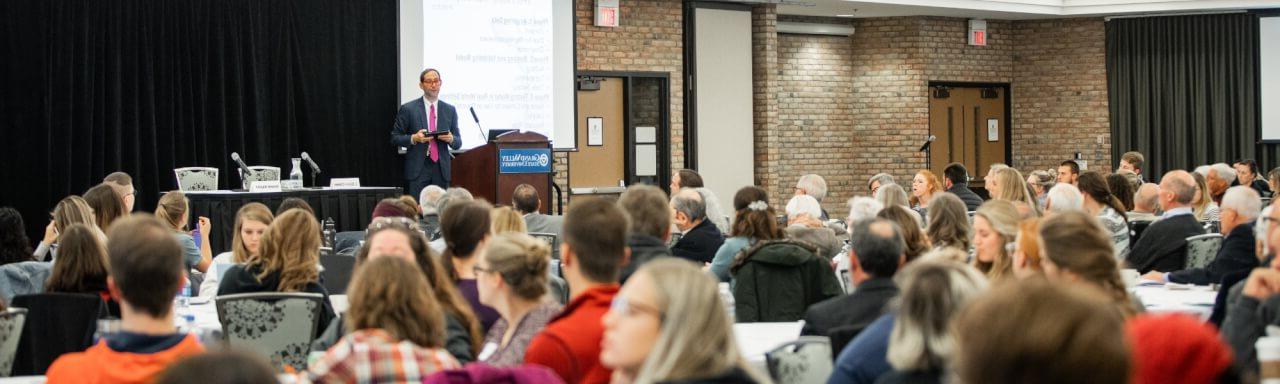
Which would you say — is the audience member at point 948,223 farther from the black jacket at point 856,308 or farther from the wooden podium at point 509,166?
the wooden podium at point 509,166

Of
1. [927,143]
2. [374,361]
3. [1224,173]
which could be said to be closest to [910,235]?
[374,361]

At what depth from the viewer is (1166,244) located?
7.40m

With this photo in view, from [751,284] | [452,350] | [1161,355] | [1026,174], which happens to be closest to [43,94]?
[751,284]

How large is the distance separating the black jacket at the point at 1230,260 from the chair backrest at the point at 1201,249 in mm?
632

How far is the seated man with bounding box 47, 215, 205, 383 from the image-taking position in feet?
10.1

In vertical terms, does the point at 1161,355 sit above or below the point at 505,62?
below

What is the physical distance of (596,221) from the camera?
361 cm

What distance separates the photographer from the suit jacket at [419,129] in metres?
11.8

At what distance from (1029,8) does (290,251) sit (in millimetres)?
14147

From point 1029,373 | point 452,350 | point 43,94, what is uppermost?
point 43,94

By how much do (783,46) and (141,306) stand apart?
47.9 ft

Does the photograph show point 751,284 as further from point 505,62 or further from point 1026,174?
point 1026,174

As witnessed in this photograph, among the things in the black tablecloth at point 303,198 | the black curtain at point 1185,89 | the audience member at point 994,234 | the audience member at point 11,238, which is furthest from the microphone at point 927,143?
the audience member at point 11,238

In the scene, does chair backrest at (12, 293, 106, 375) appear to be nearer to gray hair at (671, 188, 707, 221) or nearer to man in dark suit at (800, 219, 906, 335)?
man in dark suit at (800, 219, 906, 335)
